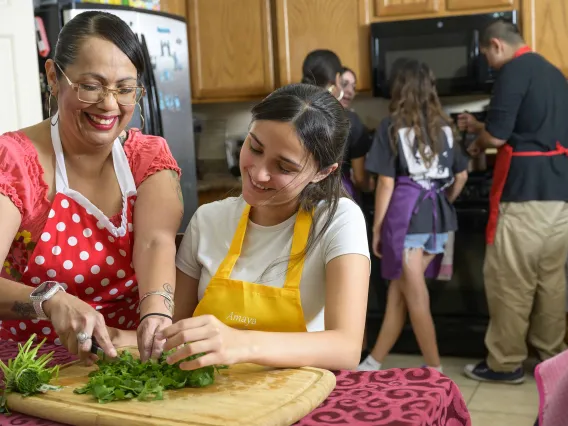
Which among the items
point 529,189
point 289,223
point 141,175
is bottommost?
point 529,189

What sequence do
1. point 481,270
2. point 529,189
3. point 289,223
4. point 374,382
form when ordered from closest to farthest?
point 374,382, point 289,223, point 529,189, point 481,270

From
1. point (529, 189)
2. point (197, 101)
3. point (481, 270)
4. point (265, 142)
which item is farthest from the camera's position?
point (197, 101)

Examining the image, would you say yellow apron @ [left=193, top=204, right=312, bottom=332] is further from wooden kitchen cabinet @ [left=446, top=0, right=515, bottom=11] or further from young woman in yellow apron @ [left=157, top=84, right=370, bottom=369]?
wooden kitchen cabinet @ [left=446, top=0, right=515, bottom=11]

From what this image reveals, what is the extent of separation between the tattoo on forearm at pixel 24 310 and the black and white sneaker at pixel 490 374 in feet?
8.69

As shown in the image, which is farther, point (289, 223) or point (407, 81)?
point (407, 81)

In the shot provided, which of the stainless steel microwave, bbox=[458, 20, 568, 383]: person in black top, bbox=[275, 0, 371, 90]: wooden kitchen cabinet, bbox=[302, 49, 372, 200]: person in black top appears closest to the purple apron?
bbox=[302, 49, 372, 200]: person in black top

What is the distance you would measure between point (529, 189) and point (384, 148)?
2.10ft

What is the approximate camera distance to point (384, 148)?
357 cm

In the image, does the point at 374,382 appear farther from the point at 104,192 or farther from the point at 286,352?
the point at 104,192

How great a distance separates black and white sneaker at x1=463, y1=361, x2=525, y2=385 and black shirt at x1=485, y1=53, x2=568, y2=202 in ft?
2.57

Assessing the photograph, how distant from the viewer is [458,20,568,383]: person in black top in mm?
3410

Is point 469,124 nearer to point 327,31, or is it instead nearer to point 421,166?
point 421,166

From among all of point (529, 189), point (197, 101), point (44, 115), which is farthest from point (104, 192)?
point (197, 101)

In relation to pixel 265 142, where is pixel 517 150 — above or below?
below
